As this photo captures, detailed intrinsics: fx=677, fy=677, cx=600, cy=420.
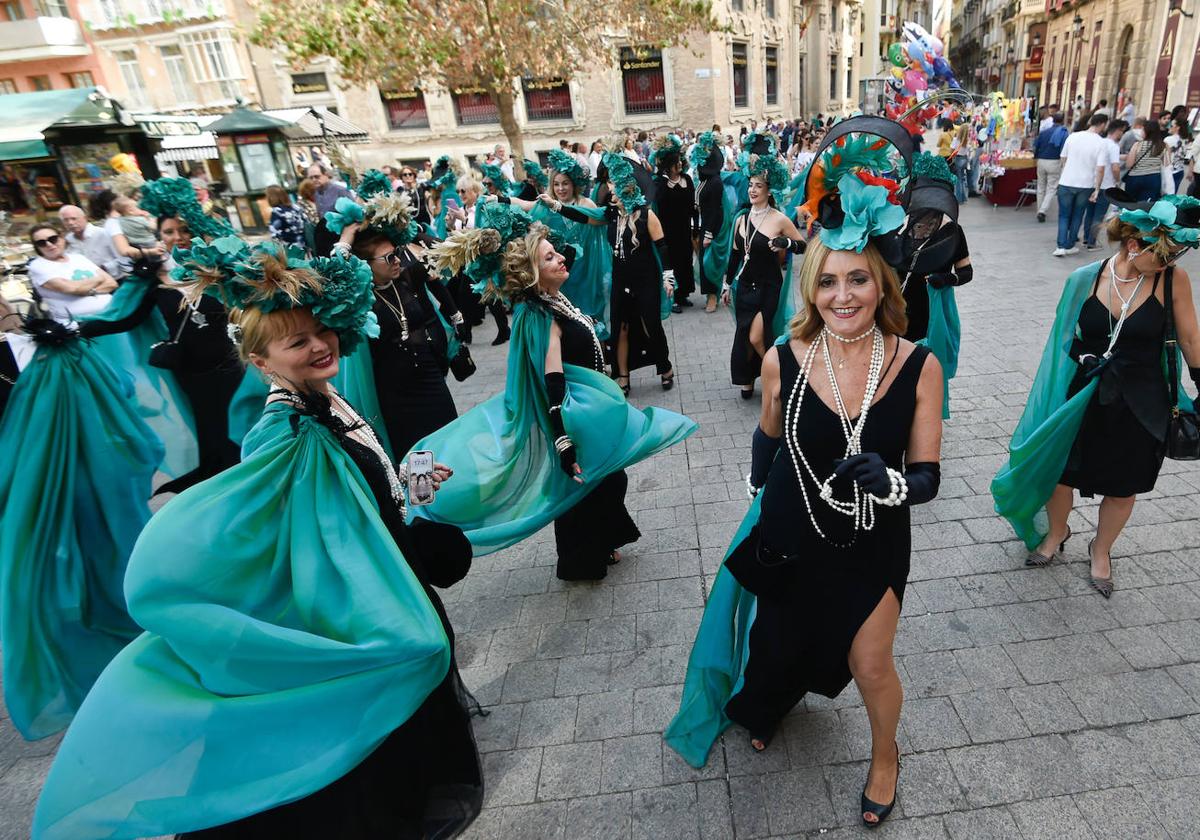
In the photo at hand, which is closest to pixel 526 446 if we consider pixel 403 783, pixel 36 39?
pixel 403 783

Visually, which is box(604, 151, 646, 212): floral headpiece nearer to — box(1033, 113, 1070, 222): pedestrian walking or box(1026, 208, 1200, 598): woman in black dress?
→ box(1026, 208, 1200, 598): woman in black dress

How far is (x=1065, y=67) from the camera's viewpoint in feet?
102

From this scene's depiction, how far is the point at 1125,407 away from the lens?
3.32m

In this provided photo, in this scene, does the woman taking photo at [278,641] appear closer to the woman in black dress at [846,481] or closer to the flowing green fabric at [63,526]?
the woman in black dress at [846,481]

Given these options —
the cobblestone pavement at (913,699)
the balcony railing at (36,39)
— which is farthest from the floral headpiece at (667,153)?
the balcony railing at (36,39)

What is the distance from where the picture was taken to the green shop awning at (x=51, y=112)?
59.4ft

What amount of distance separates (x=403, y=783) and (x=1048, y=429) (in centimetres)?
342

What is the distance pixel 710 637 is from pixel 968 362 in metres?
5.44

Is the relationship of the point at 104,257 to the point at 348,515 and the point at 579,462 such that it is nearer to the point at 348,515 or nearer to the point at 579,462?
the point at 579,462

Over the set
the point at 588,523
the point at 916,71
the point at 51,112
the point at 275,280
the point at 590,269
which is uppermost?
the point at 51,112

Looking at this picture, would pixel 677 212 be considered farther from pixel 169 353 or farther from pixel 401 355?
pixel 169 353

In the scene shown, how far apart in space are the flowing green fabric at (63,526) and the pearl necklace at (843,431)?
3.63m

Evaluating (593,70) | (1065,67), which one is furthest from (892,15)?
(593,70)

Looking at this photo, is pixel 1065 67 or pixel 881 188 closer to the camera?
pixel 881 188
